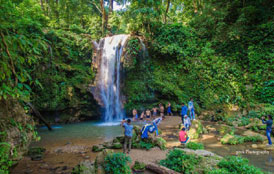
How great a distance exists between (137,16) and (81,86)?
355 inches

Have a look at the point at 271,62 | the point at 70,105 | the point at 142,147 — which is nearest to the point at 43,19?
the point at 70,105

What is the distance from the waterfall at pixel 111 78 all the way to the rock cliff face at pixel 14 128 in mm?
10650

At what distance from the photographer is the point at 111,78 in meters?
15.6

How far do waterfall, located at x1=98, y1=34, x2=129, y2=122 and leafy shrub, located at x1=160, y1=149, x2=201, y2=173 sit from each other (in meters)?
9.94

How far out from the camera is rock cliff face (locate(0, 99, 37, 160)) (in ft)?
11.3

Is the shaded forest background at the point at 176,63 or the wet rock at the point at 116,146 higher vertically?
the shaded forest background at the point at 176,63

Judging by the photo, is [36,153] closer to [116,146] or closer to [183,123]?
[116,146]

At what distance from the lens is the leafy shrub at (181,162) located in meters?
5.01

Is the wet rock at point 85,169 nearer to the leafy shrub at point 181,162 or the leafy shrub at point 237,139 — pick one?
the leafy shrub at point 181,162

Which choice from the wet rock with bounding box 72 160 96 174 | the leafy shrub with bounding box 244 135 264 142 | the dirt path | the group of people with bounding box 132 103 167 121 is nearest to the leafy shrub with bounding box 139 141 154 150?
the dirt path

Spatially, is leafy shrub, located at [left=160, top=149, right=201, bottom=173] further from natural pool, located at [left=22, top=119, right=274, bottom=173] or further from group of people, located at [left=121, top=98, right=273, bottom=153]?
natural pool, located at [left=22, top=119, right=274, bottom=173]

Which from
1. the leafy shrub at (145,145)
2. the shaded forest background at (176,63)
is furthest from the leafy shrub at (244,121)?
the leafy shrub at (145,145)

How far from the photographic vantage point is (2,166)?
309 cm

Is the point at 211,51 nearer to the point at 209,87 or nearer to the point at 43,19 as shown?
the point at 209,87
